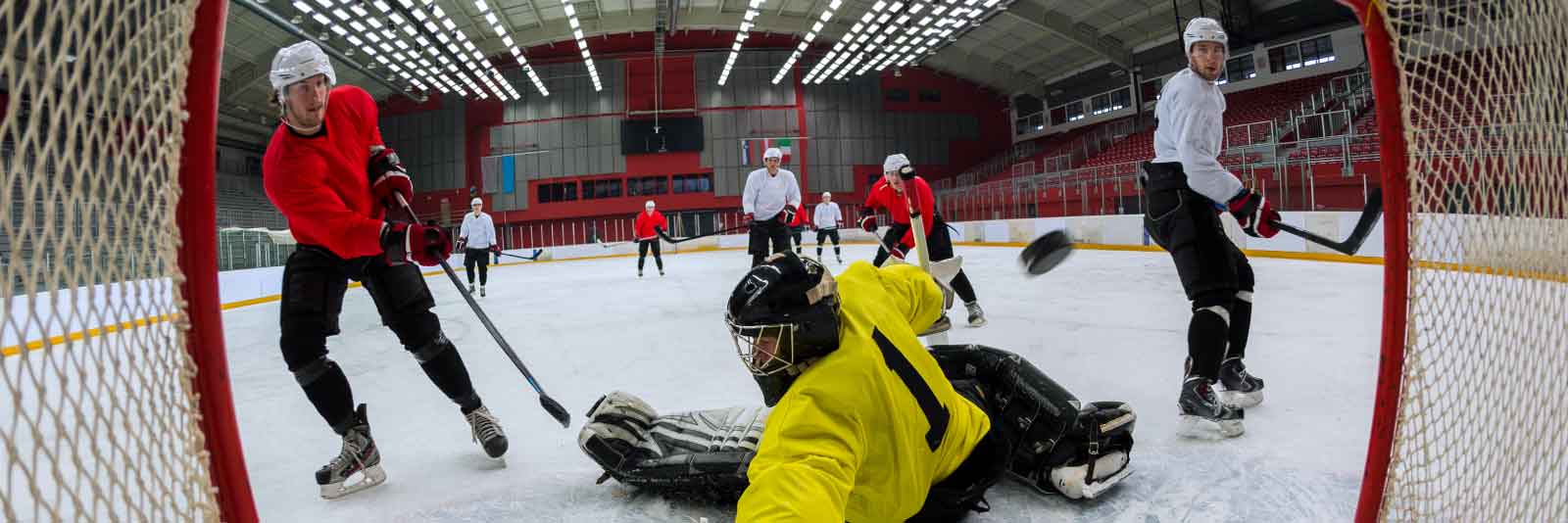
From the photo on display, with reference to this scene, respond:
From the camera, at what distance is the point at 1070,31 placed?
69.1 ft

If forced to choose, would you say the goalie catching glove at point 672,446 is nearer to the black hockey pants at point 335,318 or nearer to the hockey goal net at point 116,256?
the black hockey pants at point 335,318

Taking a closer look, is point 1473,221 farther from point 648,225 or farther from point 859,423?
point 648,225

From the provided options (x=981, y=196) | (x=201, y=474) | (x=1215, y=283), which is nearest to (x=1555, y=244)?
(x=1215, y=283)

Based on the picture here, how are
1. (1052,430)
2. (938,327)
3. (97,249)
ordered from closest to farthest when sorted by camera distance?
(97,249), (1052,430), (938,327)

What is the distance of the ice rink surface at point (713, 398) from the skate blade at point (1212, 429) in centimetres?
5

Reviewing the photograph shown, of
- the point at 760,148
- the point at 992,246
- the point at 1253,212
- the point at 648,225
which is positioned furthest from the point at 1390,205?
the point at 760,148

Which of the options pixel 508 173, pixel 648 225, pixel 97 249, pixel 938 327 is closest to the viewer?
pixel 97 249

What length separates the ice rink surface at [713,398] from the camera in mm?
1889

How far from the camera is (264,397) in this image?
342 cm

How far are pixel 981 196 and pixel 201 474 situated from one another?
18.5 metres

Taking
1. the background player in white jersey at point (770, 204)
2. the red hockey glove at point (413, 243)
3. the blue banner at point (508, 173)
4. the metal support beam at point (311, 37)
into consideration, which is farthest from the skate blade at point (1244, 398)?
the blue banner at point (508, 173)

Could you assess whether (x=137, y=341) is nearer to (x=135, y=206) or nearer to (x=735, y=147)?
(x=135, y=206)

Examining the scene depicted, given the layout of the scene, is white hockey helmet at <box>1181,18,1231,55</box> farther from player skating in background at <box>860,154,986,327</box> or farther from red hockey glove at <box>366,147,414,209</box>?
red hockey glove at <box>366,147,414,209</box>

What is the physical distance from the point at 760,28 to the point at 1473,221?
2198 cm
